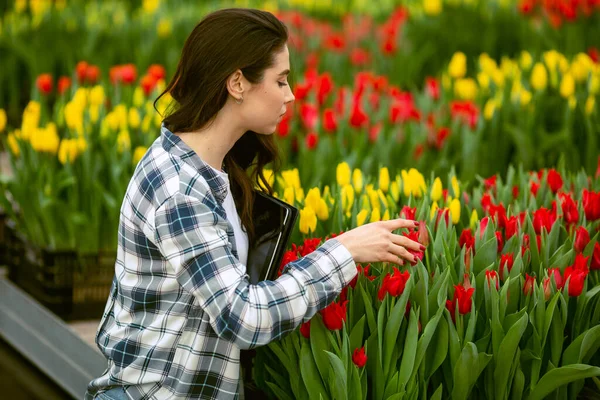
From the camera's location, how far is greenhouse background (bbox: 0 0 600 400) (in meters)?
1.97

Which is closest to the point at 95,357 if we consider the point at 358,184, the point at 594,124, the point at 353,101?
the point at 358,184

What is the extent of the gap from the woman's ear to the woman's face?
2 cm

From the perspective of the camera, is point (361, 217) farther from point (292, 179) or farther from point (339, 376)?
point (339, 376)

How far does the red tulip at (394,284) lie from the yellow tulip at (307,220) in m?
0.43

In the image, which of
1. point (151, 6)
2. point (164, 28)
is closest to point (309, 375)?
point (164, 28)

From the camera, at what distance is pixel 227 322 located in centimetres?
170

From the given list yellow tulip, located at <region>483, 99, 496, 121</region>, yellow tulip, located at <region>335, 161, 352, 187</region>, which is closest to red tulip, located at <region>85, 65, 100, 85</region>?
yellow tulip, located at <region>483, 99, 496, 121</region>

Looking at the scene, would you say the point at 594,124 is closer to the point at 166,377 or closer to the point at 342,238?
the point at 342,238

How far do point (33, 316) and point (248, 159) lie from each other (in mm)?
1716

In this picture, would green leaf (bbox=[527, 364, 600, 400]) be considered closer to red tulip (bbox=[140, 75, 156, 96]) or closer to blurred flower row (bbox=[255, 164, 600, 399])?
blurred flower row (bbox=[255, 164, 600, 399])

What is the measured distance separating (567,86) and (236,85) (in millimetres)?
2542

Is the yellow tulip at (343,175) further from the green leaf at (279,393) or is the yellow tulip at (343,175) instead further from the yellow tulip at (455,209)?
the green leaf at (279,393)

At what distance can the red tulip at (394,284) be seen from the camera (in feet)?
6.29

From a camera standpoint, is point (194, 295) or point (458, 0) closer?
point (194, 295)
